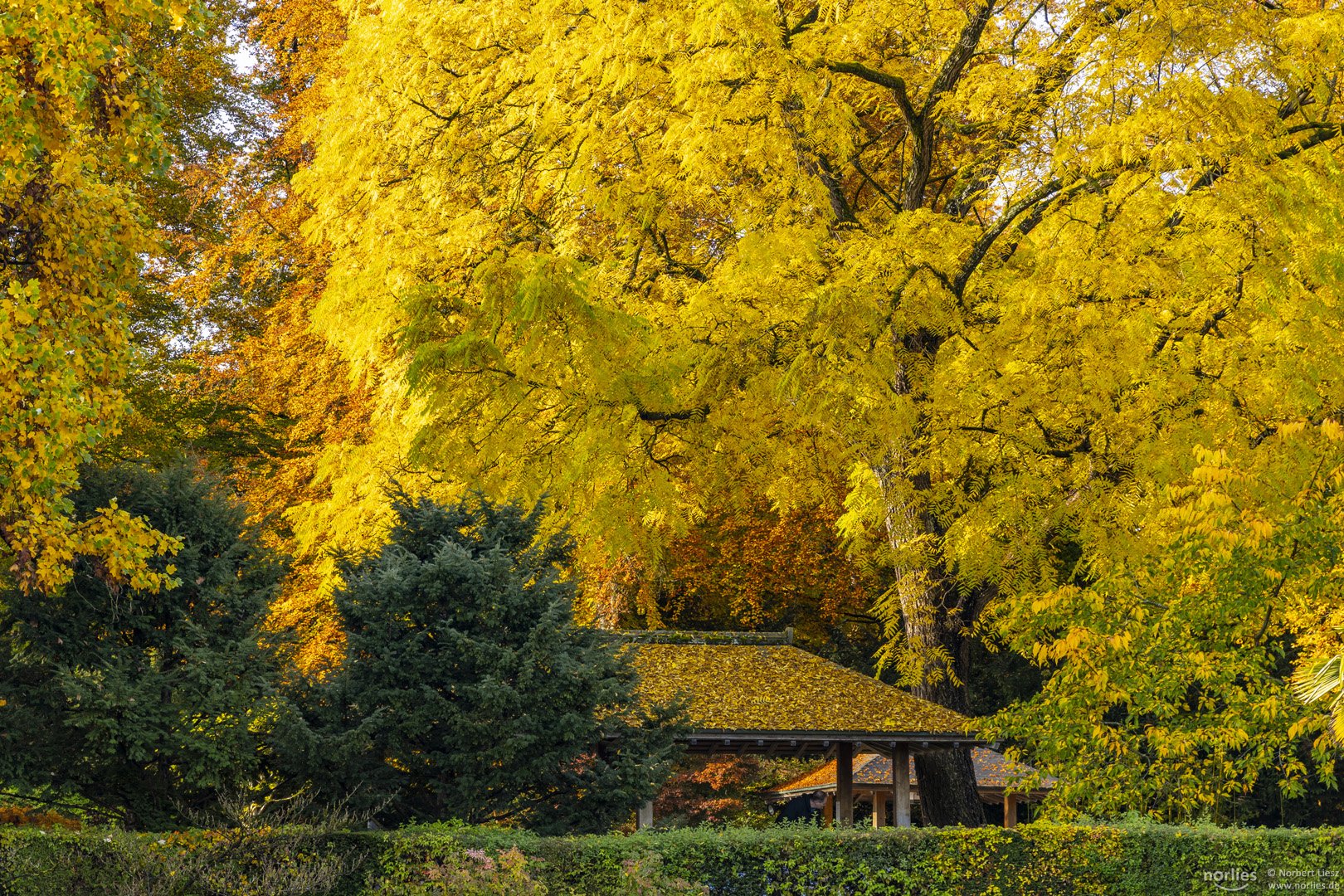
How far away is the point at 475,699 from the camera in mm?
10703

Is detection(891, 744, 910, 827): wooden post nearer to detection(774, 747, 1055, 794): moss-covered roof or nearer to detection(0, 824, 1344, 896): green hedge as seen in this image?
detection(0, 824, 1344, 896): green hedge

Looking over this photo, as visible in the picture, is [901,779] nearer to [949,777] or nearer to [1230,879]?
[949,777]

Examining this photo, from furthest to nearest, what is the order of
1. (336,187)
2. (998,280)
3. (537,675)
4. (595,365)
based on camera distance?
(336,187) → (998,280) → (595,365) → (537,675)

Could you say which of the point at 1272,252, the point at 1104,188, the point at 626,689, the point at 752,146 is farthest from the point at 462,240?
the point at 1272,252

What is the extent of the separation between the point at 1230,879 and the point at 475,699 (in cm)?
687

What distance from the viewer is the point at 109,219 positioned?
1109 centimetres

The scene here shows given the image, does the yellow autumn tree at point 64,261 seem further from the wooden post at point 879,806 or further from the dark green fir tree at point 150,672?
the wooden post at point 879,806

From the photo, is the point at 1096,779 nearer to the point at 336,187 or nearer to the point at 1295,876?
the point at 1295,876

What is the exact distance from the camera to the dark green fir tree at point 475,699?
10.8 m

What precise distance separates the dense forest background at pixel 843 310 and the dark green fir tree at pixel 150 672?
219mm

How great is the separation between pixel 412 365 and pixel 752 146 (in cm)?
399

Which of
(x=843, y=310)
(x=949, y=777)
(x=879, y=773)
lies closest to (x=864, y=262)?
(x=843, y=310)

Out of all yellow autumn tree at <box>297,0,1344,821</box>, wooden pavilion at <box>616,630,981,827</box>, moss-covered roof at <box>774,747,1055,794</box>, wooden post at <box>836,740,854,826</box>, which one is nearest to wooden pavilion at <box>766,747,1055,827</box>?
moss-covered roof at <box>774,747,1055,794</box>

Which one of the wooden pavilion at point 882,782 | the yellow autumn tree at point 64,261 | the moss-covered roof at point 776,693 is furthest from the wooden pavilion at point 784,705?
the wooden pavilion at point 882,782
